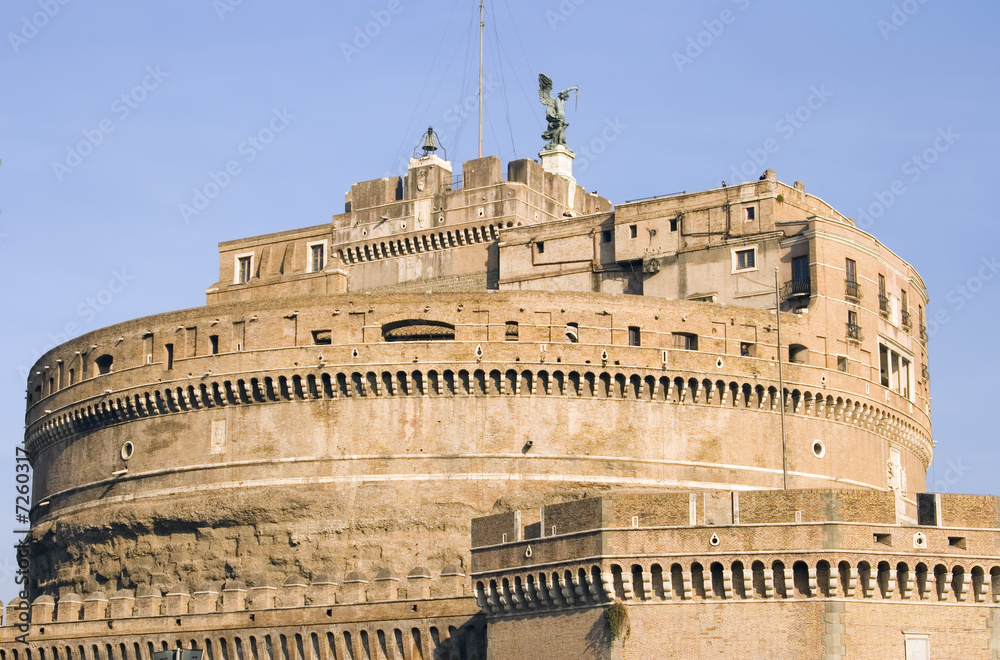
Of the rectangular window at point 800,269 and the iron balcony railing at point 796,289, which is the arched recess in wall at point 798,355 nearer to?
the iron balcony railing at point 796,289

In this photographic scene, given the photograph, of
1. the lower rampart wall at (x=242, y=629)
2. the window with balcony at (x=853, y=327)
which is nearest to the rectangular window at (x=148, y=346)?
the lower rampart wall at (x=242, y=629)

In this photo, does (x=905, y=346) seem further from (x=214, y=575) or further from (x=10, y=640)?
(x=10, y=640)

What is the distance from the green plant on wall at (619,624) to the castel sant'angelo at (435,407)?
359 inches

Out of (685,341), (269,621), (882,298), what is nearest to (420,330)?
(685,341)

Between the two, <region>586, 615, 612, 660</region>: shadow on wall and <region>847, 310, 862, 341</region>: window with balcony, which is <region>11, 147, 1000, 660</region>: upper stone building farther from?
<region>586, 615, 612, 660</region>: shadow on wall

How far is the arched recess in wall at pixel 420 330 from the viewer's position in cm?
5962

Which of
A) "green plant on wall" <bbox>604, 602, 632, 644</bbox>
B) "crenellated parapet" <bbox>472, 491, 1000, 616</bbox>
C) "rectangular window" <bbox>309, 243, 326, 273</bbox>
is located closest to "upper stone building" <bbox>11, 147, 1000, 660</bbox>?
"rectangular window" <bbox>309, 243, 326, 273</bbox>

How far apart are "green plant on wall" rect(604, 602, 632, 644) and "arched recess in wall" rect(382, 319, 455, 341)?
22.5 meters

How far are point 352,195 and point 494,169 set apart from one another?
7.00 m

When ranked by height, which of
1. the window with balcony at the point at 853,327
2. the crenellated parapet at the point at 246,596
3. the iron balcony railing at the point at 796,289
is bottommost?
the crenellated parapet at the point at 246,596

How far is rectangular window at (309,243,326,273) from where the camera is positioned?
7312 centimetres

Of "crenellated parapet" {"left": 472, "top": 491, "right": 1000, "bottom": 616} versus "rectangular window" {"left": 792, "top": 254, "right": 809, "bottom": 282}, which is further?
"rectangular window" {"left": 792, "top": 254, "right": 809, "bottom": 282}

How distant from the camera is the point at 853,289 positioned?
6356cm

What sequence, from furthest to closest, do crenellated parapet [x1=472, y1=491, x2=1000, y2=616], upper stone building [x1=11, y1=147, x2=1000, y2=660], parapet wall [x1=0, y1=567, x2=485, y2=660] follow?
1. upper stone building [x1=11, y1=147, x2=1000, y2=660]
2. parapet wall [x1=0, y1=567, x2=485, y2=660]
3. crenellated parapet [x1=472, y1=491, x2=1000, y2=616]
